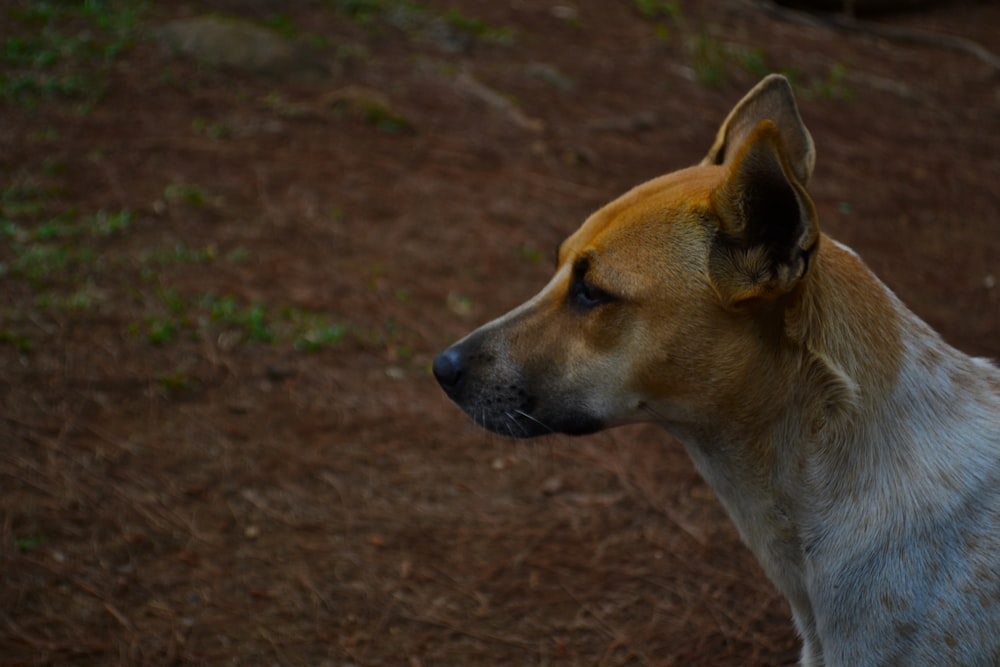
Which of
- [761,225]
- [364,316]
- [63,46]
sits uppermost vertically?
[761,225]

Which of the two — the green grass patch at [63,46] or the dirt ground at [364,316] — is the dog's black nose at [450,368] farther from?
the green grass patch at [63,46]

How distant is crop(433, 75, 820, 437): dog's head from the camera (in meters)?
2.76

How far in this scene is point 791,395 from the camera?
2.88 m

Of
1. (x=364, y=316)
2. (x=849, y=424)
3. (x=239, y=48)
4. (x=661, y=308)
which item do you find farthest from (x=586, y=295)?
(x=239, y=48)

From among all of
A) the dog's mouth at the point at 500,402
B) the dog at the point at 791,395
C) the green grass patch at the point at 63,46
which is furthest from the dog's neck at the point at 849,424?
the green grass patch at the point at 63,46

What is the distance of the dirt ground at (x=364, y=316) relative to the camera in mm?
4086

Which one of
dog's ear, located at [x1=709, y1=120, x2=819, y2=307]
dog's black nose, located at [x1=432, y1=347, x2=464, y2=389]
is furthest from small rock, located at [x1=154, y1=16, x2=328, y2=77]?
dog's ear, located at [x1=709, y1=120, x2=819, y2=307]

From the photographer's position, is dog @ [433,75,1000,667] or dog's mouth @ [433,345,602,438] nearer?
dog @ [433,75,1000,667]

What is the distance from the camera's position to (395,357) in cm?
593

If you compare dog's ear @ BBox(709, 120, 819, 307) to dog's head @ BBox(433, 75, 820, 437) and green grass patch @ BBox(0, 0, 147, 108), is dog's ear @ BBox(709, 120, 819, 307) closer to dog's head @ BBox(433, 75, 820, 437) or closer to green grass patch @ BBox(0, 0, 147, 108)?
dog's head @ BBox(433, 75, 820, 437)

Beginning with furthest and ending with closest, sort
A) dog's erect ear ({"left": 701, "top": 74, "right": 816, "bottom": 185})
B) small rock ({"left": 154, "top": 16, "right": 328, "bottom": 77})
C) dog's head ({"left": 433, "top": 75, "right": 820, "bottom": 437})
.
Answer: small rock ({"left": 154, "top": 16, "right": 328, "bottom": 77}) → dog's erect ear ({"left": 701, "top": 74, "right": 816, "bottom": 185}) → dog's head ({"left": 433, "top": 75, "right": 820, "bottom": 437})

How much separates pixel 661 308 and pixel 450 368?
0.75m

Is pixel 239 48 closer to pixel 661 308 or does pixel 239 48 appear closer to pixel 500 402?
pixel 500 402

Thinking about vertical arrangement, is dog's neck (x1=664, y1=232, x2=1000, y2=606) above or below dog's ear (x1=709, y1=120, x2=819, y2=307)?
below
